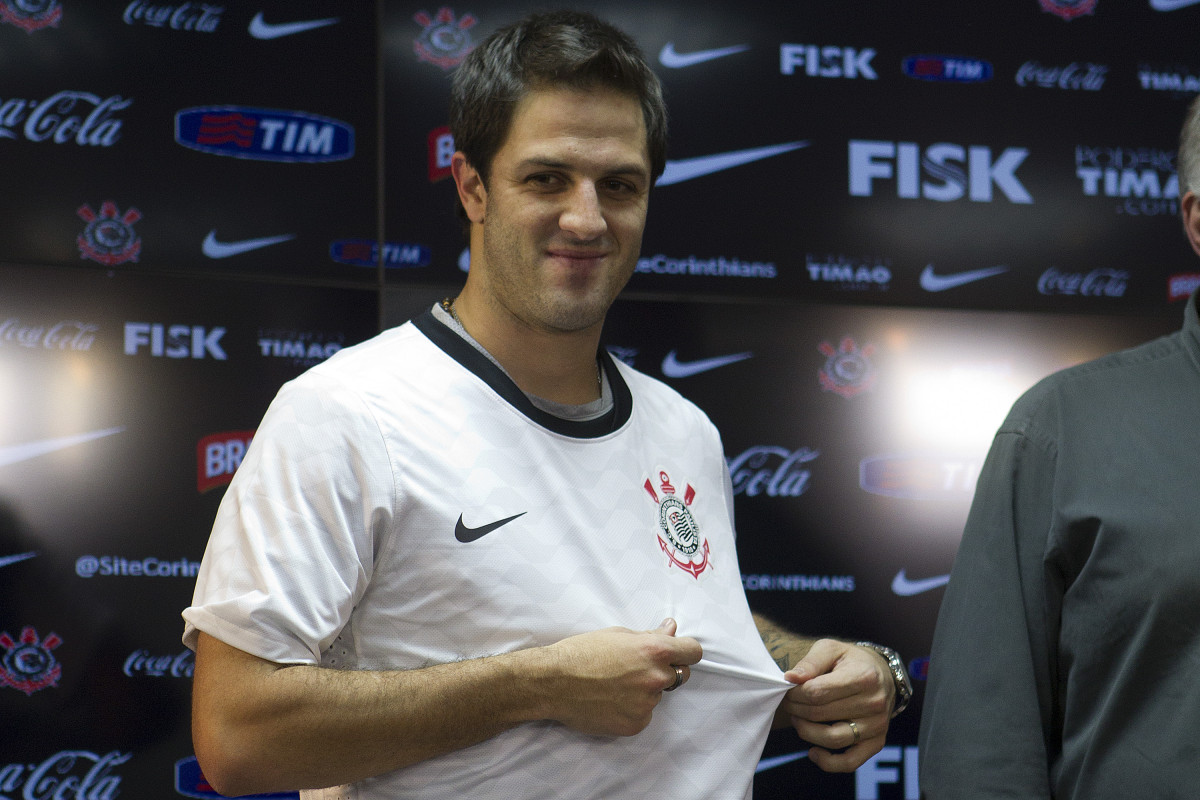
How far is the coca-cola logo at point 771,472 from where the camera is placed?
2.50m

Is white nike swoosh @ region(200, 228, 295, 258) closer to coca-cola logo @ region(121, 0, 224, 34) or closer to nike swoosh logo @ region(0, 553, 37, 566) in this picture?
coca-cola logo @ region(121, 0, 224, 34)

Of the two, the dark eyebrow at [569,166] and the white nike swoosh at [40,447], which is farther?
the white nike swoosh at [40,447]

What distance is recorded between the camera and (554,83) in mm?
1258

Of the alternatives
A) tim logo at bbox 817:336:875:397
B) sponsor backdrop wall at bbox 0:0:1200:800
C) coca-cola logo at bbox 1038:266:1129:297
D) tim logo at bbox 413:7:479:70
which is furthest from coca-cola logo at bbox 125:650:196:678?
coca-cola logo at bbox 1038:266:1129:297

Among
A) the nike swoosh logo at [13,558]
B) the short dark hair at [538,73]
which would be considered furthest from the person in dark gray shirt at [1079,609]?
the nike swoosh logo at [13,558]

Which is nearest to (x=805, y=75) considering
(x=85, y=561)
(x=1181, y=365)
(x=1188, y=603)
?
(x=1181, y=365)

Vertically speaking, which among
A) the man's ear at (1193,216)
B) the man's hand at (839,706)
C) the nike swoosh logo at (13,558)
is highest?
the man's ear at (1193,216)

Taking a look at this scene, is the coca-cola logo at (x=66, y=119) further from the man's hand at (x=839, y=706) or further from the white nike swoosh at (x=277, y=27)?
the man's hand at (x=839, y=706)

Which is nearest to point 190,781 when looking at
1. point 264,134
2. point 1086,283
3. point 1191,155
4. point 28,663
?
point 28,663

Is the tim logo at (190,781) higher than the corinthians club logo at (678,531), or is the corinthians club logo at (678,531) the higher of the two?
the corinthians club logo at (678,531)

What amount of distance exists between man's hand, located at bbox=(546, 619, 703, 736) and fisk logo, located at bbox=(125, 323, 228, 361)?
4.85ft

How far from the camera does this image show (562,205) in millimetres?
1243

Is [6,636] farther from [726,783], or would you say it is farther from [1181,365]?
[1181,365]

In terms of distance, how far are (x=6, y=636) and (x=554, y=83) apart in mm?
1692
